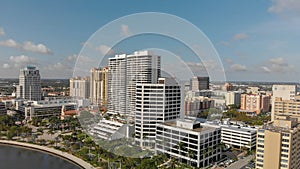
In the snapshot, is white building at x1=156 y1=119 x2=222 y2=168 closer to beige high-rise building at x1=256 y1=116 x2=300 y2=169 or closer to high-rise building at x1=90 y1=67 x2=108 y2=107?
beige high-rise building at x1=256 y1=116 x2=300 y2=169

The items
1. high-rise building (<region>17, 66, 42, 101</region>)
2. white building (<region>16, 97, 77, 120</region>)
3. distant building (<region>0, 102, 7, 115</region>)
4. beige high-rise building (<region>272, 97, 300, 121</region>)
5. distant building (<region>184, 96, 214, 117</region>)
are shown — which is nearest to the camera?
distant building (<region>184, 96, 214, 117</region>)

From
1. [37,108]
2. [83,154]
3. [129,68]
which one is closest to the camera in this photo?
[83,154]

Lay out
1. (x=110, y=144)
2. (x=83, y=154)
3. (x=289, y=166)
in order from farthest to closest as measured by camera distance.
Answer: (x=83, y=154)
(x=110, y=144)
(x=289, y=166)

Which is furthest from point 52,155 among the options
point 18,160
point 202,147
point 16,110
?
point 16,110

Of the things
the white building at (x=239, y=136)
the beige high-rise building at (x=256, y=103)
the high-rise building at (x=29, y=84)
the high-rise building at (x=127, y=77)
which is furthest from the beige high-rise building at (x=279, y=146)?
the high-rise building at (x=29, y=84)

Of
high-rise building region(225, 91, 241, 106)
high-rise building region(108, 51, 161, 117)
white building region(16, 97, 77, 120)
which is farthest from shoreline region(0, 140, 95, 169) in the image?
high-rise building region(225, 91, 241, 106)

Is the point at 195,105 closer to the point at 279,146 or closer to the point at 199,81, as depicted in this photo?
the point at 199,81

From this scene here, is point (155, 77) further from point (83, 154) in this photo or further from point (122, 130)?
point (83, 154)
